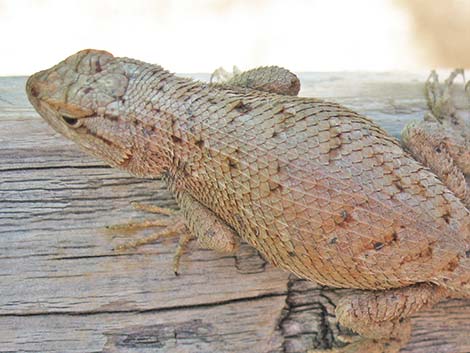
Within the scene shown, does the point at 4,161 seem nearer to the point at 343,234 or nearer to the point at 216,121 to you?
the point at 216,121

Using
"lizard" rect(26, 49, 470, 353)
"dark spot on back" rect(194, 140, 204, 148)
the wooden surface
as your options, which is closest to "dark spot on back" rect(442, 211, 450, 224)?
"lizard" rect(26, 49, 470, 353)

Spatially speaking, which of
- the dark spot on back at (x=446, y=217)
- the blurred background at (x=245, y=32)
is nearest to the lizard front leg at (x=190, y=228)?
the dark spot on back at (x=446, y=217)

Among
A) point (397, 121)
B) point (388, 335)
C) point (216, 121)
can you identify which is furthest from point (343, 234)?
point (397, 121)

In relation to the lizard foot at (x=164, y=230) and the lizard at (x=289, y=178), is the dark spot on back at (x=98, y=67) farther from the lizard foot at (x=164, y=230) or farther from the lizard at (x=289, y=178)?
the lizard foot at (x=164, y=230)

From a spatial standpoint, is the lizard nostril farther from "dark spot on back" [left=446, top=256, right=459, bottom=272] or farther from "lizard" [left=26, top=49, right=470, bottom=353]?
"dark spot on back" [left=446, top=256, right=459, bottom=272]

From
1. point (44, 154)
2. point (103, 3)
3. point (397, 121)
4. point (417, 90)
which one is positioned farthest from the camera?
point (103, 3)
